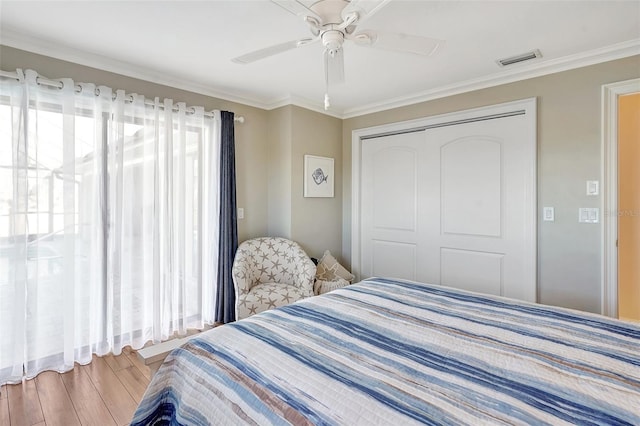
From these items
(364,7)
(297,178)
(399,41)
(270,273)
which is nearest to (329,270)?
(270,273)

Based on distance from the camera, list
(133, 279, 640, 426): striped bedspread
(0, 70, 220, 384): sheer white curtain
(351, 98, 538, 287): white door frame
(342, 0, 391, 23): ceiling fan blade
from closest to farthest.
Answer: (133, 279, 640, 426): striped bedspread
(342, 0, 391, 23): ceiling fan blade
(0, 70, 220, 384): sheer white curtain
(351, 98, 538, 287): white door frame

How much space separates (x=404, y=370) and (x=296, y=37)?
79.8 inches

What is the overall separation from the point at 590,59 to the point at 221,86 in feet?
9.81

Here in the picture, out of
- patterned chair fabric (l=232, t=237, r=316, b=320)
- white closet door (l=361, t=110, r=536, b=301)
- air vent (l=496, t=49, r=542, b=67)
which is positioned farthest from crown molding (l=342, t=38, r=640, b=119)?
patterned chair fabric (l=232, t=237, r=316, b=320)

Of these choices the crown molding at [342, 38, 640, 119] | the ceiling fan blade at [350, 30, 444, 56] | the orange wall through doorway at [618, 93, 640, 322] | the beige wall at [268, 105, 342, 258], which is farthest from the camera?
the beige wall at [268, 105, 342, 258]

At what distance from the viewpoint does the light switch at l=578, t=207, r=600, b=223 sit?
246cm

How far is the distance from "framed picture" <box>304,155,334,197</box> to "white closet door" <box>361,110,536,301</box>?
1.31 ft

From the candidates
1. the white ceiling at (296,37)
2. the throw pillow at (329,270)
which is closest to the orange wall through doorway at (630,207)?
the white ceiling at (296,37)

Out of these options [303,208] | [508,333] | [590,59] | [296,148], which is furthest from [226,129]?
[590,59]

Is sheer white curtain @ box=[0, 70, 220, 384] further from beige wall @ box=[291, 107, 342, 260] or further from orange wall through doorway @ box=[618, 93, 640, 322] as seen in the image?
orange wall through doorway @ box=[618, 93, 640, 322]

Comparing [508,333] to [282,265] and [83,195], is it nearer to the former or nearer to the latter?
[282,265]

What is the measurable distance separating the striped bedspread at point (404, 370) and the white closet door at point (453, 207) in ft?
4.32

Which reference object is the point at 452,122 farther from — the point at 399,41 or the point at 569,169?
the point at 399,41

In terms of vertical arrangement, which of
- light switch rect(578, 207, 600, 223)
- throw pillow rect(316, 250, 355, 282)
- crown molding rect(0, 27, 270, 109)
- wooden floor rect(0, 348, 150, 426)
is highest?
crown molding rect(0, 27, 270, 109)
